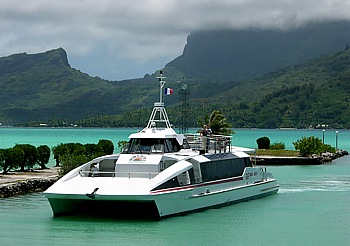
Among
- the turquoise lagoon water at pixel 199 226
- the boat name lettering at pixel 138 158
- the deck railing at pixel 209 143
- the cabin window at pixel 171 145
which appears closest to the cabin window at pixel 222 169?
the deck railing at pixel 209 143

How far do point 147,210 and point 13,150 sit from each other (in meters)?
18.2

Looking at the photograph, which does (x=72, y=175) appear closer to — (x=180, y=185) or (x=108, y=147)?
(x=180, y=185)

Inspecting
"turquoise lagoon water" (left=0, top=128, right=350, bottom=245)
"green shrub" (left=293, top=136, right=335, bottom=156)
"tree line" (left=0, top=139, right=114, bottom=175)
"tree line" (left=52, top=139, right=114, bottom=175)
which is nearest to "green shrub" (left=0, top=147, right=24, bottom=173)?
"tree line" (left=0, top=139, right=114, bottom=175)

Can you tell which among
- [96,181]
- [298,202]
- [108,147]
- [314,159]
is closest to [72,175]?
[96,181]

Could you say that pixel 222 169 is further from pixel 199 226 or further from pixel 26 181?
pixel 26 181

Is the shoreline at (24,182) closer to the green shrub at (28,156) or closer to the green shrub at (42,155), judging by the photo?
the green shrub at (28,156)

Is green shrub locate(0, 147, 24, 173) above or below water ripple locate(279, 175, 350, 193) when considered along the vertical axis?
above

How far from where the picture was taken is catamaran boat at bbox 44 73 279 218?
2780cm

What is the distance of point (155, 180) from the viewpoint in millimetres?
28297

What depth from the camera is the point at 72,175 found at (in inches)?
1198

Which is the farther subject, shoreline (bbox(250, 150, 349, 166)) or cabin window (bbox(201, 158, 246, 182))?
shoreline (bbox(250, 150, 349, 166))

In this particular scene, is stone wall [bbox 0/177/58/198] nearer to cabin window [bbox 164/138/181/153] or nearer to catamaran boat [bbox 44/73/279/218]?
catamaran boat [bbox 44/73/279/218]

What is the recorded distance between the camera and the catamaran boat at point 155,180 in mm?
27797

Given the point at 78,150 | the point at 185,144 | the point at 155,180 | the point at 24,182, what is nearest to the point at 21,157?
the point at 78,150
